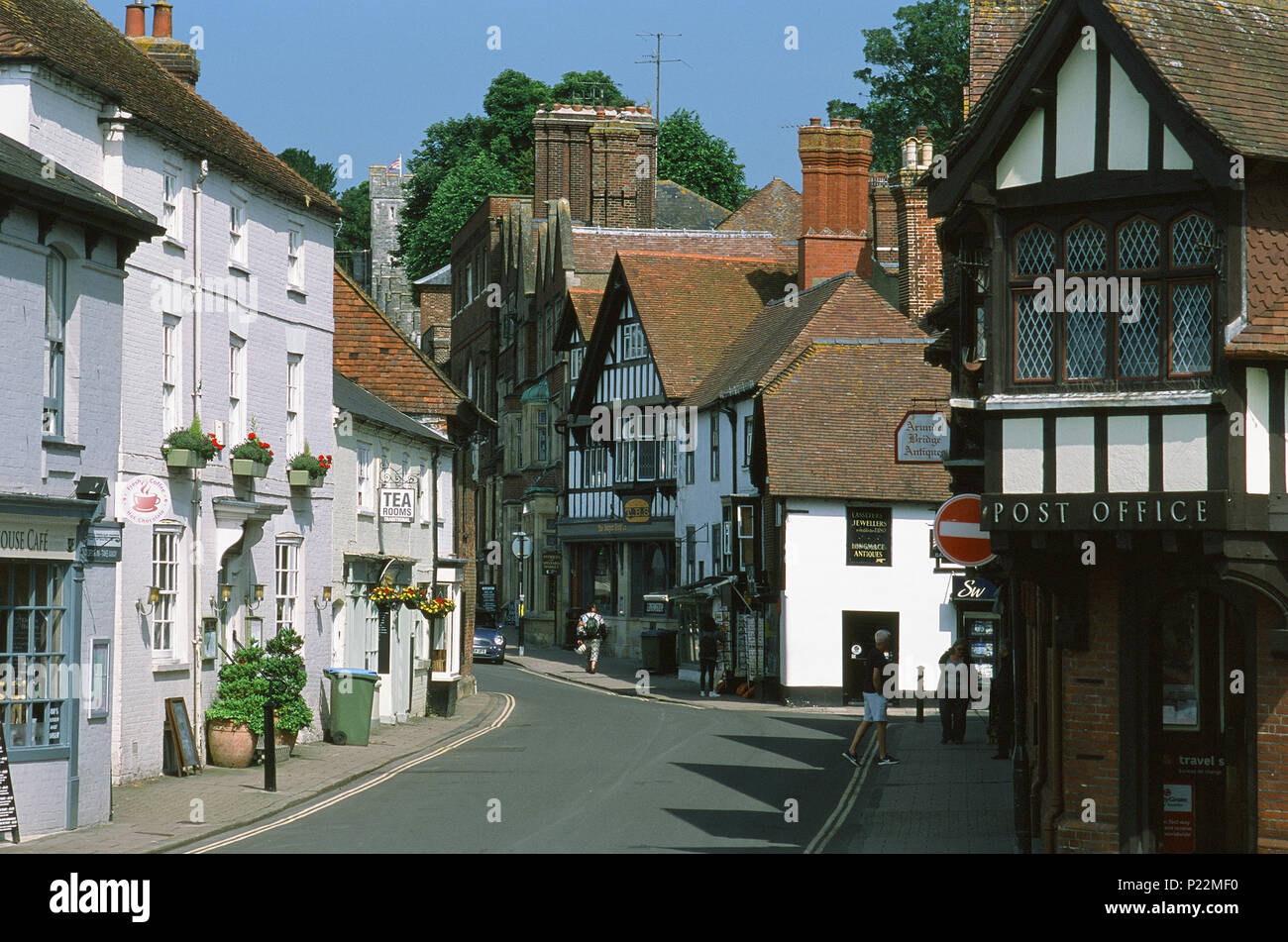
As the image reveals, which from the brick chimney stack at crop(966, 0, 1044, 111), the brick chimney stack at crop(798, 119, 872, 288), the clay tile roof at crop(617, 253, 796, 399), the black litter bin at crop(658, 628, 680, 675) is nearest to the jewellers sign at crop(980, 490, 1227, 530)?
the brick chimney stack at crop(966, 0, 1044, 111)

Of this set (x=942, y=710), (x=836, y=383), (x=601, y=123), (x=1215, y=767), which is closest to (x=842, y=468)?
(x=836, y=383)

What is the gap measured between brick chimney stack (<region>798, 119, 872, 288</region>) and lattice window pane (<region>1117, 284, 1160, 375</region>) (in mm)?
31144

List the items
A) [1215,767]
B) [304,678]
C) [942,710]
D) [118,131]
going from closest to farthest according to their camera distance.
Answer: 1. [1215,767]
2. [118,131]
3. [304,678]
4. [942,710]

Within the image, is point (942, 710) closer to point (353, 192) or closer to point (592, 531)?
point (592, 531)

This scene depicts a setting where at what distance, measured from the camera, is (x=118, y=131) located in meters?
21.5

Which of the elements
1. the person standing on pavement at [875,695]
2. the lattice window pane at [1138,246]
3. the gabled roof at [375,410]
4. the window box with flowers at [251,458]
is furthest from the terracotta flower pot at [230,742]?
the lattice window pane at [1138,246]

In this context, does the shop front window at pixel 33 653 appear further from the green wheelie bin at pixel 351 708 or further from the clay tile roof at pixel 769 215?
the clay tile roof at pixel 769 215

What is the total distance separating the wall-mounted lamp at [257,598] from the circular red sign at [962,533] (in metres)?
12.2

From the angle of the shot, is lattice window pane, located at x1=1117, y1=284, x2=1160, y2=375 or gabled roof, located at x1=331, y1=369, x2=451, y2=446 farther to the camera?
gabled roof, located at x1=331, y1=369, x2=451, y2=446

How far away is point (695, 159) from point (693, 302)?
31835 millimetres

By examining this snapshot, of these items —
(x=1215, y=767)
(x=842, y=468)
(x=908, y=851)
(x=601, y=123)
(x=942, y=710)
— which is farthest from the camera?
(x=601, y=123)

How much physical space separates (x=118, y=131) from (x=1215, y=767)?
48.7 feet

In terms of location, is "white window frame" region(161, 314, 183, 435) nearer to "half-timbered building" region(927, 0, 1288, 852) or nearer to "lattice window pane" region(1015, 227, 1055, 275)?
"half-timbered building" region(927, 0, 1288, 852)

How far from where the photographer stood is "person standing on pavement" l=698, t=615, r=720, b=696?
135 ft
